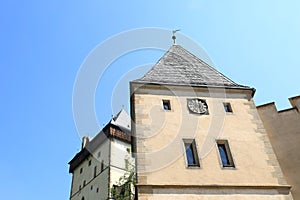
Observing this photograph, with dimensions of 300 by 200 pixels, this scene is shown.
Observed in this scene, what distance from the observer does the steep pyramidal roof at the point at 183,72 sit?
1273cm

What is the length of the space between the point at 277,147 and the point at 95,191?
24838 millimetres

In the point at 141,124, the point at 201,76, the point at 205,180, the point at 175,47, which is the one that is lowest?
the point at 205,180

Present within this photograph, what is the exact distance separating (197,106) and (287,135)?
12.4 ft

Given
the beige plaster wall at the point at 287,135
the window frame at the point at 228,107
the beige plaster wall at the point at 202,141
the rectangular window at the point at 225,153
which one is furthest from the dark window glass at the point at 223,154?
the beige plaster wall at the point at 287,135

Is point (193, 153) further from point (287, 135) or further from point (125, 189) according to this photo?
point (125, 189)

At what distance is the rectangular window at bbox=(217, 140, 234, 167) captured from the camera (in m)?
9.84

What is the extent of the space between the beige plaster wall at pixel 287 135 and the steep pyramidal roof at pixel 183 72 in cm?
194

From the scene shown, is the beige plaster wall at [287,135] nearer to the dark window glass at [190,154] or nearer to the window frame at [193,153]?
the window frame at [193,153]

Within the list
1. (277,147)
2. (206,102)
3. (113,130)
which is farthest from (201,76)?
(113,130)

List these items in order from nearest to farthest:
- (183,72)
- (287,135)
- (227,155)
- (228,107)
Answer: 1. (227,155)
2. (287,135)
3. (228,107)
4. (183,72)

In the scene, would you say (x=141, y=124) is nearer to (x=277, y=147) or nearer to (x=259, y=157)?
(x=259, y=157)

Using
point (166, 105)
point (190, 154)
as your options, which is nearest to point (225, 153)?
point (190, 154)

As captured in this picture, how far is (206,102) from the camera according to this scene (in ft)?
38.7

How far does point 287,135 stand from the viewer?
11.3m
